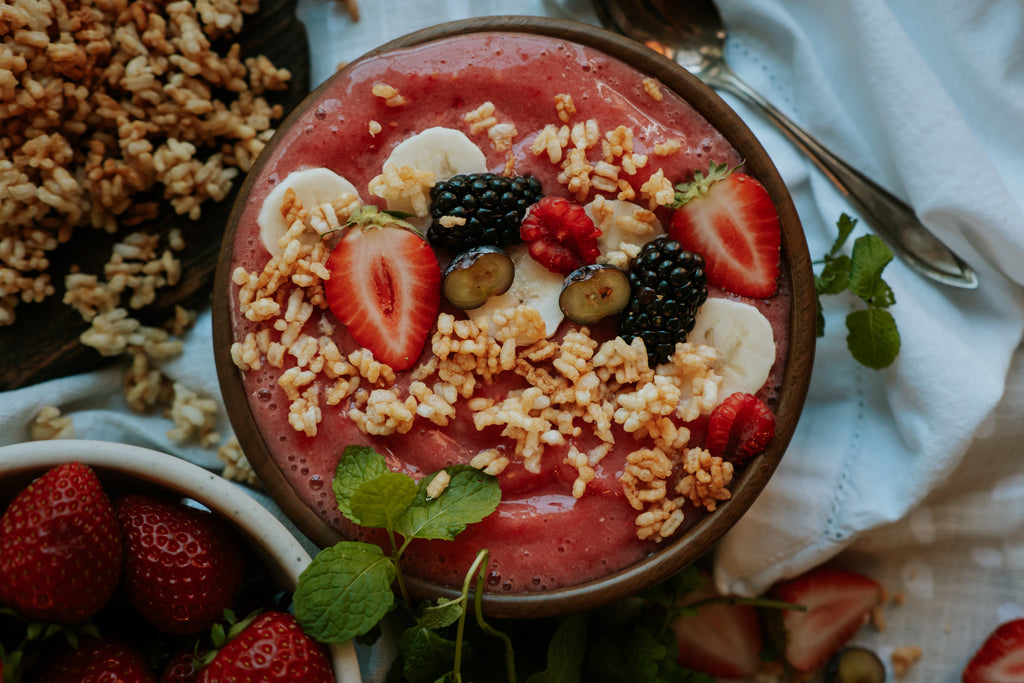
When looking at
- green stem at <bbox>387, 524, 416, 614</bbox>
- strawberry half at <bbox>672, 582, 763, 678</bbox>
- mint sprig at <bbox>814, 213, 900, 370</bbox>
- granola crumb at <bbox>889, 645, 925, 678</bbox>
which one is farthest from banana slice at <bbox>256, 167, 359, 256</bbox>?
granola crumb at <bbox>889, 645, 925, 678</bbox>

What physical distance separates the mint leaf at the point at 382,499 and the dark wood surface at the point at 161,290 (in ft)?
2.25

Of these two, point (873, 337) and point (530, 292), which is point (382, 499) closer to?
point (530, 292)

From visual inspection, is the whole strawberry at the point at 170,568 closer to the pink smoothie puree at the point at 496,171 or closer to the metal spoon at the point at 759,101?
the pink smoothie puree at the point at 496,171

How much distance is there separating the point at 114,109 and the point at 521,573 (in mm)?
1154

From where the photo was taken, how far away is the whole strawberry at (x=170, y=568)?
1.29m

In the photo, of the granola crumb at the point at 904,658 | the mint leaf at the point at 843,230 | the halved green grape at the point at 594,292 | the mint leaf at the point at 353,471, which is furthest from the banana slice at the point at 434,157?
the granola crumb at the point at 904,658

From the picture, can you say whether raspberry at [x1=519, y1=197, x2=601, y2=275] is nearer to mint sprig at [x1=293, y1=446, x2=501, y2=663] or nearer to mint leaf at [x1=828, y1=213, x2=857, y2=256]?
mint sprig at [x1=293, y1=446, x2=501, y2=663]

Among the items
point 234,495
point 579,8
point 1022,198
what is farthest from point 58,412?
point 1022,198

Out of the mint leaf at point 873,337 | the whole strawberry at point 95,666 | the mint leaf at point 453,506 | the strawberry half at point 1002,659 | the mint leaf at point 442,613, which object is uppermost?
the mint leaf at point 873,337

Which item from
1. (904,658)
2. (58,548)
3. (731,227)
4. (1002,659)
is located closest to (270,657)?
(58,548)

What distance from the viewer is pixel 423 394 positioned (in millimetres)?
1352

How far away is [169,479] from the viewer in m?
1.29

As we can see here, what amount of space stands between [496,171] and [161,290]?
2.53 feet

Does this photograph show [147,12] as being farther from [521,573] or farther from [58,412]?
[521,573]
